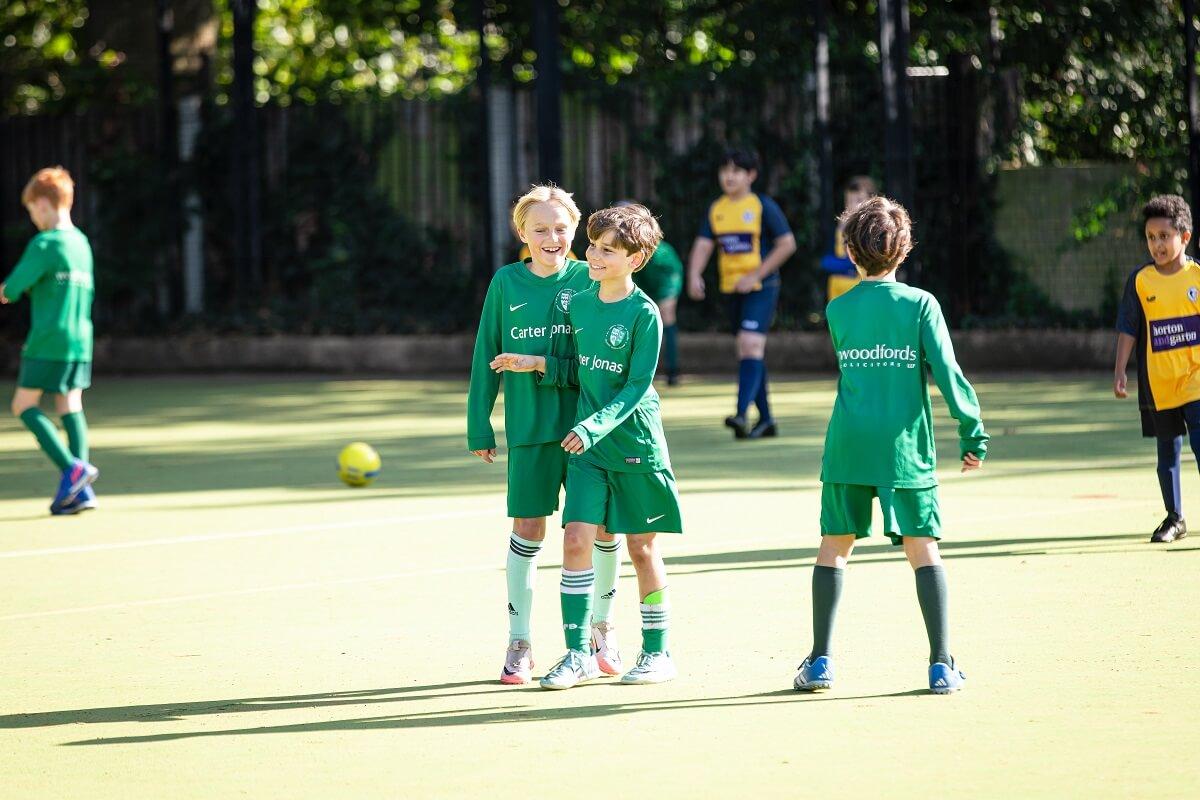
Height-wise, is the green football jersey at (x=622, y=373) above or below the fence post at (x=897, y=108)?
below

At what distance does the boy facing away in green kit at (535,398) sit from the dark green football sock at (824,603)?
72 cm

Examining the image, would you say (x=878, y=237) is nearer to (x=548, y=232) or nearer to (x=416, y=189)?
(x=548, y=232)

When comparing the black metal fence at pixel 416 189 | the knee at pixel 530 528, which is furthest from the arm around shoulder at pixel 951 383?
the black metal fence at pixel 416 189

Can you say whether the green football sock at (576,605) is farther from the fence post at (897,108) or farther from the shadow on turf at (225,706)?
the fence post at (897,108)

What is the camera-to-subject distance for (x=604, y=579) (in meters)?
6.37

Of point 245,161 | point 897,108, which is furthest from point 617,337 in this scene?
point 245,161

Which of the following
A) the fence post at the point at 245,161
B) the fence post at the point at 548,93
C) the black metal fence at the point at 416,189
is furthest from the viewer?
the fence post at the point at 245,161

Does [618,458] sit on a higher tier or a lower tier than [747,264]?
lower

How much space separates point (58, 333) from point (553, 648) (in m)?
5.34

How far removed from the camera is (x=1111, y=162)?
2089 cm

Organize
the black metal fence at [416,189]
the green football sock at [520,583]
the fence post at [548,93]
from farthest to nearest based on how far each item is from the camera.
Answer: the black metal fence at [416,189]
the fence post at [548,93]
the green football sock at [520,583]

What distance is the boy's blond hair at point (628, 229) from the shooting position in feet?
20.0

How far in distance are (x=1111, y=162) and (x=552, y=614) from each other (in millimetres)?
15144

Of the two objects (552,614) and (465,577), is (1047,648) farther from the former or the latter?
(465,577)
